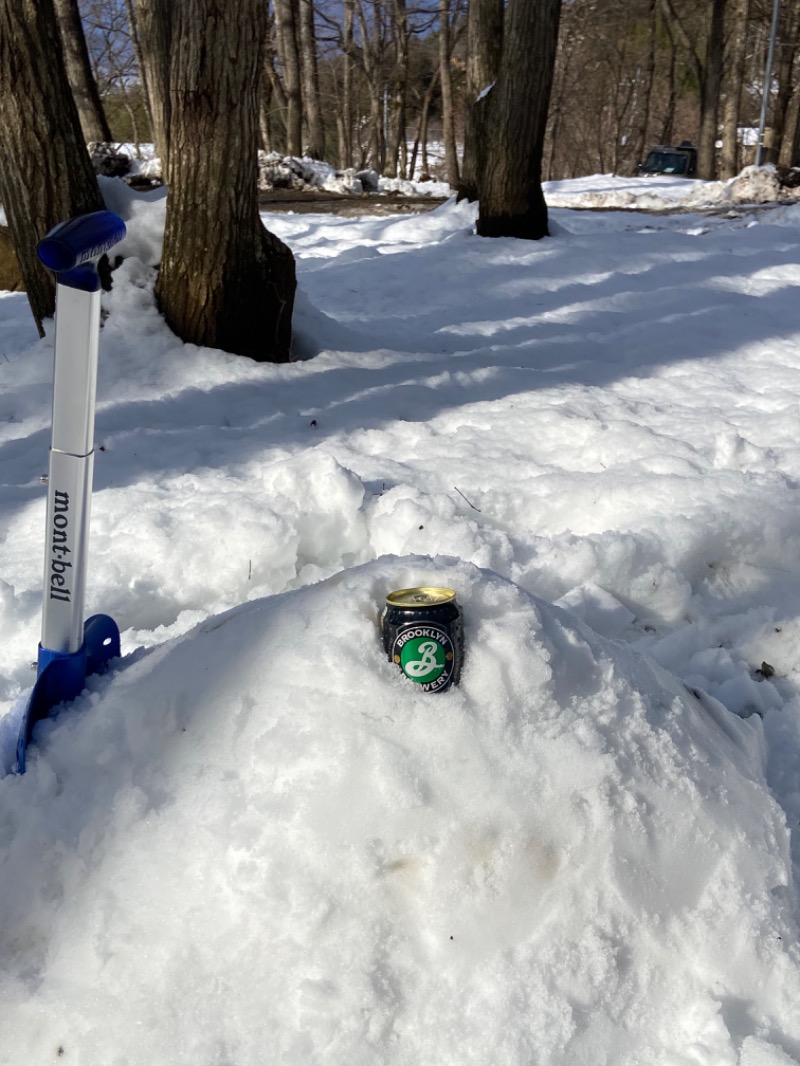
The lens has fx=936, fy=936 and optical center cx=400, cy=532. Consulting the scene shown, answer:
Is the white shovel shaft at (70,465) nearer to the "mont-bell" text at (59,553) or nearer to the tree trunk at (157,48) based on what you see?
the "mont-bell" text at (59,553)

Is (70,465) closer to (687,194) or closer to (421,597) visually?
(421,597)

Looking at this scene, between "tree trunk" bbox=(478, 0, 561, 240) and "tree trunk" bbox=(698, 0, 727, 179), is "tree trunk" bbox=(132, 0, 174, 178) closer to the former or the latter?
"tree trunk" bbox=(478, 0, 561, 240)

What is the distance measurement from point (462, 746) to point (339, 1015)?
399 millimetres

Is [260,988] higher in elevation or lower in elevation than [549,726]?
lower

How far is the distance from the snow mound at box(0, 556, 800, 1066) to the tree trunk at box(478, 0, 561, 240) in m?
6.55

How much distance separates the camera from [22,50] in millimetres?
4070

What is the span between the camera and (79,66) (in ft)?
32.8

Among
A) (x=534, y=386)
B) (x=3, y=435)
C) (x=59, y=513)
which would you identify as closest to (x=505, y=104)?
(x=534, y=386)

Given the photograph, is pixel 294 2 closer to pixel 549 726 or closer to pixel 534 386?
pixel 534 386

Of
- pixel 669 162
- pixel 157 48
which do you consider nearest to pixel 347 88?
pixel 669 162

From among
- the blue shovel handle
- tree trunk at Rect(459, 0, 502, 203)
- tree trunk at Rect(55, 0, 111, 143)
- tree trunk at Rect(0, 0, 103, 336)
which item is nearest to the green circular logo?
the blue shovel handle

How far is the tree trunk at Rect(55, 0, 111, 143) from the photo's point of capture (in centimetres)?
972

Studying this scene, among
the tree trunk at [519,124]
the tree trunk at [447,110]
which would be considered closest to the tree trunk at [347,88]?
the tree trunk at [447,110]

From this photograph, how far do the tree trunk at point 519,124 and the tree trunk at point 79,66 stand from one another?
4.39 metres
